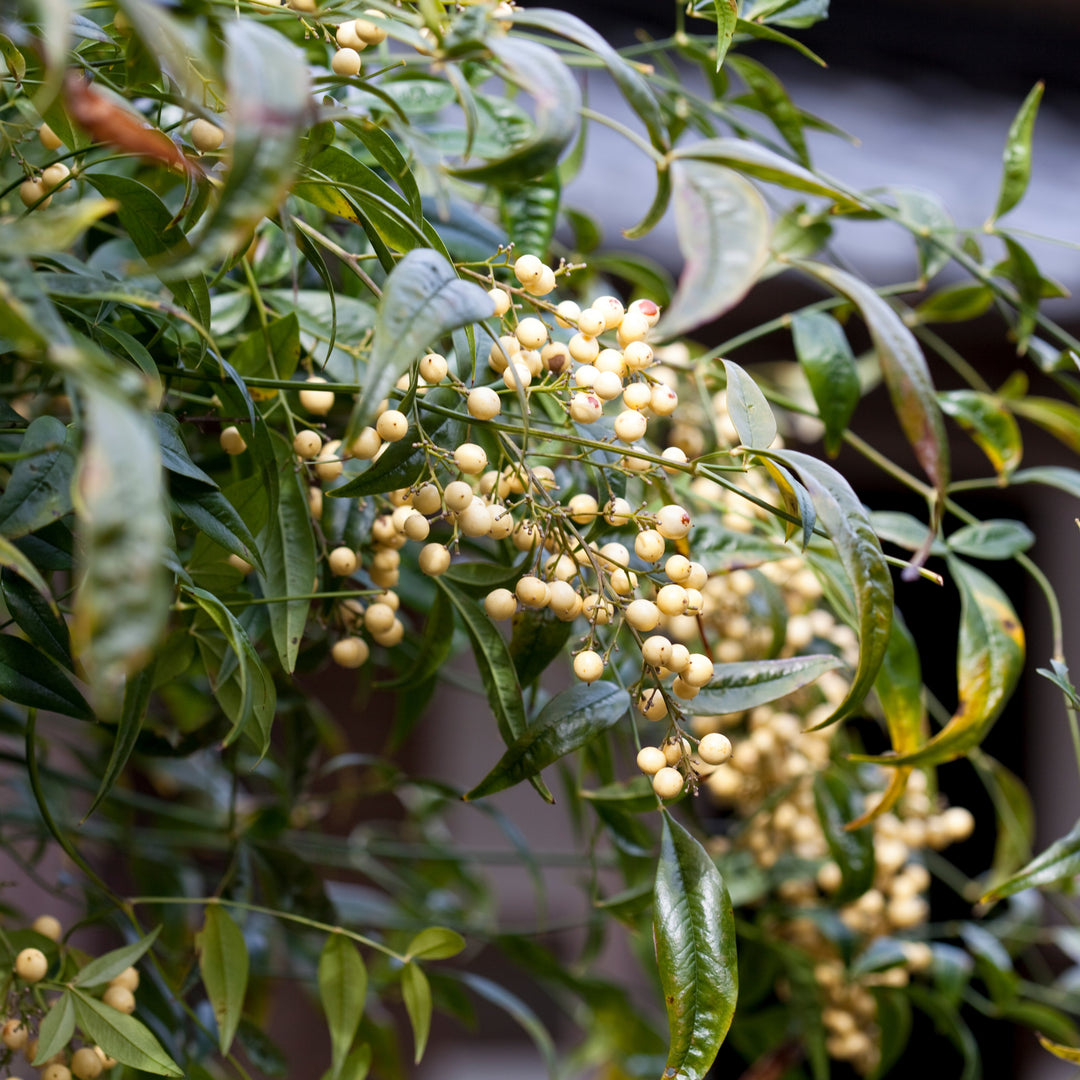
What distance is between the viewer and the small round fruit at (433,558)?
33 cm

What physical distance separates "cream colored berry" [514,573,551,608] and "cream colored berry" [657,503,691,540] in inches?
1.5

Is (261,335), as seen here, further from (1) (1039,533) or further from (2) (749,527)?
(1) (1039,533)

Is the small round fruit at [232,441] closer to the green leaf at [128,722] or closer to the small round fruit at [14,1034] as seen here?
the green leaf at [128,722]

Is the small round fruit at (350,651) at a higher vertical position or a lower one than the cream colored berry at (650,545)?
lower

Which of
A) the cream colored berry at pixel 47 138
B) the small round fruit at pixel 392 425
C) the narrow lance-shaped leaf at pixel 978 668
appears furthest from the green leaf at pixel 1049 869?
the cream colored berry at pixel 47 138

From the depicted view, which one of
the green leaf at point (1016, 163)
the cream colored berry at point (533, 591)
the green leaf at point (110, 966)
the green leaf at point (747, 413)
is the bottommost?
the green leaf at point (110, 966)

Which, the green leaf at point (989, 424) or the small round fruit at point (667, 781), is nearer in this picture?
the small round fruit at point (667, 781)

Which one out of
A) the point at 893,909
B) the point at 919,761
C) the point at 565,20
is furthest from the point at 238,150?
the point at 893,909

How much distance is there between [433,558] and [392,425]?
0.16ft

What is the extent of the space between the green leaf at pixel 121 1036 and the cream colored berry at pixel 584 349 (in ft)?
0.80

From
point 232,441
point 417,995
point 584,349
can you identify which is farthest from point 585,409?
point 417,995

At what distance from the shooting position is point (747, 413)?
0.31 metres

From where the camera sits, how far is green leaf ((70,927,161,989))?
1.17 feet

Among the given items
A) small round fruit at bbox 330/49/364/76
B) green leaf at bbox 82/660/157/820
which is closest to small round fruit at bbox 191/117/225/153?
small round fruit at bbox 330/49/364/76
